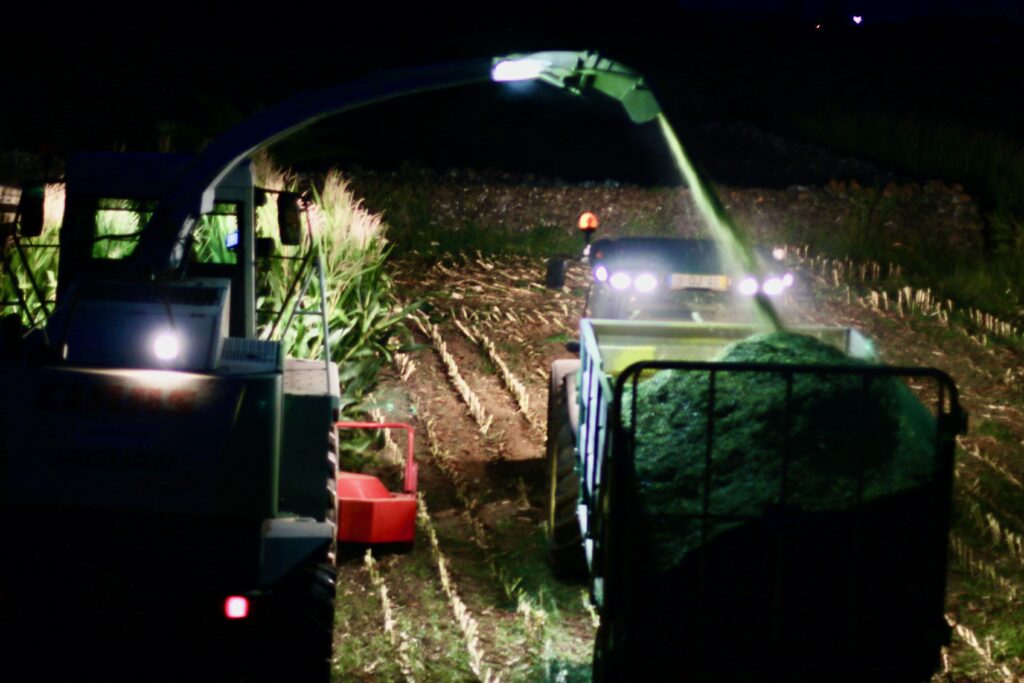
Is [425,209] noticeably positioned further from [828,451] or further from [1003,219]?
[828,451]

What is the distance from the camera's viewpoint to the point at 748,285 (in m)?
10.3

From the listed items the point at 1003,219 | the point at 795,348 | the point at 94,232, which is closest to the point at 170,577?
the point at 94,232

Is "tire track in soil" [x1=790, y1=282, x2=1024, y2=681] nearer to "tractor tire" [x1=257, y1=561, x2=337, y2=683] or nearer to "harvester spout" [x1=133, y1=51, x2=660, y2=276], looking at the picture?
"tractor tire" [x1=257, y1=561, x2=337, y2=683]

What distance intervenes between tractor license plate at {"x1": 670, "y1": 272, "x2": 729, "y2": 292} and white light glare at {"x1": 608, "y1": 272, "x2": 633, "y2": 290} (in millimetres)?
310

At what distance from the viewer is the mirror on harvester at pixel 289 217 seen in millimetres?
7621

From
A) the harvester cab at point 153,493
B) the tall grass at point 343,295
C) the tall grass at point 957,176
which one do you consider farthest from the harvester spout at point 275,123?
the tall grass at point 957,176

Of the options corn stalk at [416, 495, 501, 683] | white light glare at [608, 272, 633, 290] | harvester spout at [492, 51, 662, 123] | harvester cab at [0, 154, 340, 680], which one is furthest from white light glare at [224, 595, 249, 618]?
white light glare at [608, 272, 633, 290]

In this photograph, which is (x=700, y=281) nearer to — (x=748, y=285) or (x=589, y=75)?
(x=748, y=285)

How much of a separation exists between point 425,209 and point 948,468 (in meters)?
15.1

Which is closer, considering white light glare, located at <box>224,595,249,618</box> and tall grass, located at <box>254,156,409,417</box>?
white light glare, located at <box>224,595,249,618</box>

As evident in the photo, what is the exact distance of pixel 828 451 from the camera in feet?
20.0

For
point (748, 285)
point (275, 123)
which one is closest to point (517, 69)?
point (275, 123)

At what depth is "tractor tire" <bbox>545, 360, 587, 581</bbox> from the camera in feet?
26.6

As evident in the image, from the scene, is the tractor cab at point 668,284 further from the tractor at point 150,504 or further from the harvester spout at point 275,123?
the tractor at point 150,504
